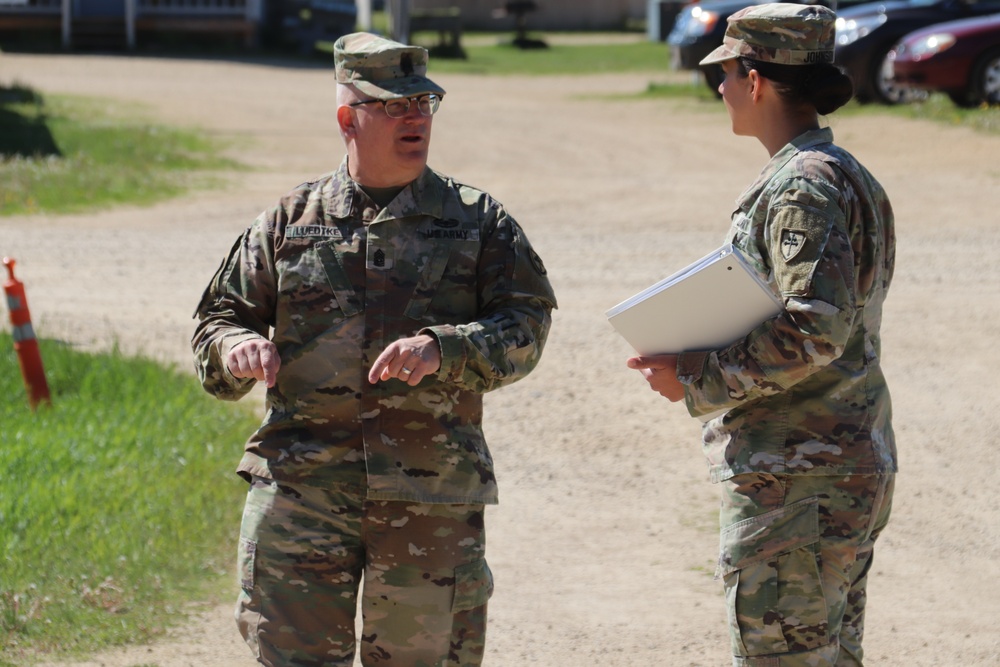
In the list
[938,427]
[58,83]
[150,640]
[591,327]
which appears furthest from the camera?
[58,83]

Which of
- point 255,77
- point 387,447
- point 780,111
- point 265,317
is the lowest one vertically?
point 255,77

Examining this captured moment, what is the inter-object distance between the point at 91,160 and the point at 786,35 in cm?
1393

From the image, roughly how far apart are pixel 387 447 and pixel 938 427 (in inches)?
184

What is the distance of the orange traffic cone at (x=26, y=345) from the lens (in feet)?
23.3

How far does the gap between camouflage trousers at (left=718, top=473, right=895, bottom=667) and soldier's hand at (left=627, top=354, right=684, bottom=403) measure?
0.81 ft

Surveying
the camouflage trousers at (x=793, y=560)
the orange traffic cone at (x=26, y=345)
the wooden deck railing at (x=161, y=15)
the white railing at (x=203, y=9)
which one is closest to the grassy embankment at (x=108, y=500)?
the orange traffic cone at (x=26, y=345)

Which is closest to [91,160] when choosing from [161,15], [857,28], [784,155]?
[857,28]

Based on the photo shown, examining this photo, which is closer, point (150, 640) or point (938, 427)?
point (150, 640)

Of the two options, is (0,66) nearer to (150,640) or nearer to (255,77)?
(255,77)

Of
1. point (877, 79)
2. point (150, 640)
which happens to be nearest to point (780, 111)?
point (150, 640)

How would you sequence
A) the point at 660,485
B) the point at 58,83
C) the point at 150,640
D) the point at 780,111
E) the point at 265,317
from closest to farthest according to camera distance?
the point at 780,111 → the point at 265,317 → the point at 150,640 → the point at 660,485 → the point at 58,83

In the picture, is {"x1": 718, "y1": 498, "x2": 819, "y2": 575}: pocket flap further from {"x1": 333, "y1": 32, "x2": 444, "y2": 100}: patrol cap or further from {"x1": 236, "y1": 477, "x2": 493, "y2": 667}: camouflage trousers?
{"x1": 333, "y1": 32, "x2": 444, "y2": 100}: patrol cap

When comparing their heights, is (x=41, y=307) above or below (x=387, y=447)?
below

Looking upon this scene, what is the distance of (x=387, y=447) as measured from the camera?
137 inches
